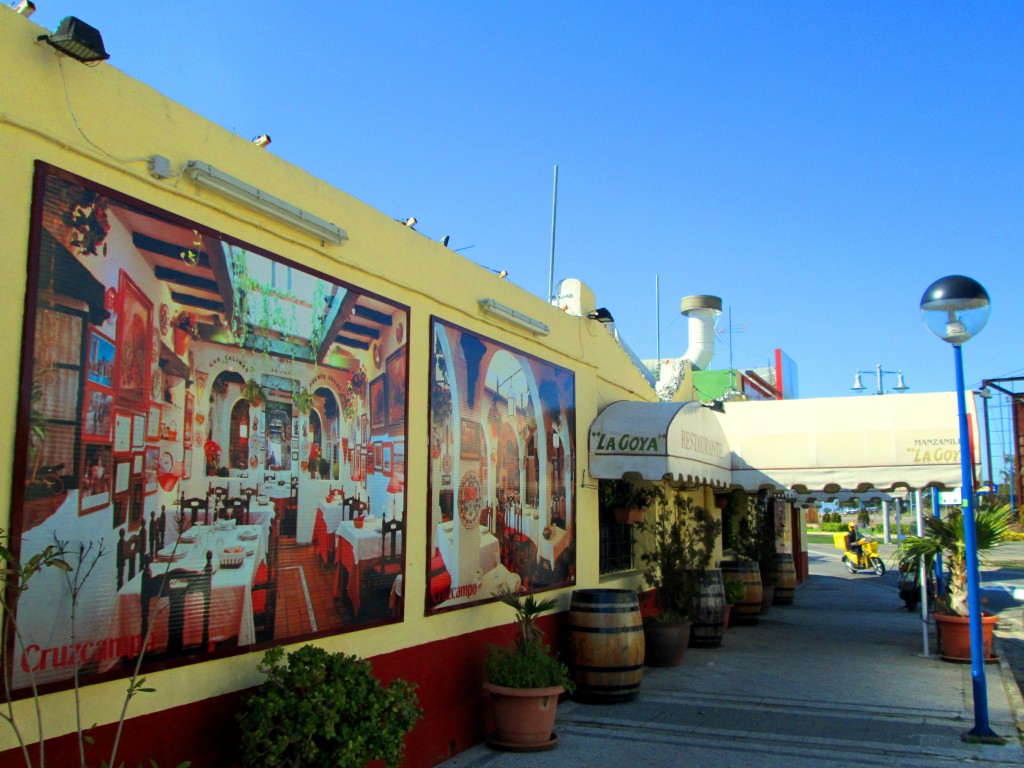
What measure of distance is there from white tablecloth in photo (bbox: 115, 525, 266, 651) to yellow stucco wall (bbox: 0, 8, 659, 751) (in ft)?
0.58

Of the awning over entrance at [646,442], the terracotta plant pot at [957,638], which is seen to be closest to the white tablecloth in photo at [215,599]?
the awning over entrance at [646,442]

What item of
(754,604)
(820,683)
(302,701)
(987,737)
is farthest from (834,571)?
(302,701)

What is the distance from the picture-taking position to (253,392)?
5.11m

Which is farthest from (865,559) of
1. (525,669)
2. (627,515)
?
(525,669)

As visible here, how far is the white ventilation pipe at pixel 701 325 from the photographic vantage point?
2117 centimetres

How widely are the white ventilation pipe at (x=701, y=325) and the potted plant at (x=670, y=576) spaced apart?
30.4ft

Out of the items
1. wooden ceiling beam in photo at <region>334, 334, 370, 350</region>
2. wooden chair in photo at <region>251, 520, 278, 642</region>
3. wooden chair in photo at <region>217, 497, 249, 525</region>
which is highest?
wooden ceiling beam in photo at <region>334, 334, 370, 350</region>

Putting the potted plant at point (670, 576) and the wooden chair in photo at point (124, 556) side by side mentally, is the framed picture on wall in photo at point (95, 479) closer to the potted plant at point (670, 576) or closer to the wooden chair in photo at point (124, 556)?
the wooden chair in photo at point (124, 556)

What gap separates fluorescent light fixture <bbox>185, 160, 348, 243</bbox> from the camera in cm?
486

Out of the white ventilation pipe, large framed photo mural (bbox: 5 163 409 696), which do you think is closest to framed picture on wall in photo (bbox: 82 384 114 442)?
large framed photo mural (bbox: 5 163 409 696)

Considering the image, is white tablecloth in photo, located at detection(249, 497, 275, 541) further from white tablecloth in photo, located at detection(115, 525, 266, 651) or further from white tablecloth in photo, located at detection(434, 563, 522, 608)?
white tablecloth in photo, located at detection(434, 563, 522, 608)

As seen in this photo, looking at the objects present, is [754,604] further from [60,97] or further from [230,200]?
[60,97]

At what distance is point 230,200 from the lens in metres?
5.11

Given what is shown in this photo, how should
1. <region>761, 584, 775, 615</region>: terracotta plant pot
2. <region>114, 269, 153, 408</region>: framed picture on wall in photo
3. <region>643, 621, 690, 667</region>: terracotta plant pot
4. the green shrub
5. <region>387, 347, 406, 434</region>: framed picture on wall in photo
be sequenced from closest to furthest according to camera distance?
<region>114, 269, 153, 408</region>: framed picture on wall in photo < <region>387, 347, 406, 434</region>: framed picture on wall in photo < the green shrub < <region>643, 621, 690, 667</region>: terracotta plant pot < <region>761, 584, 775, 615</region>: terracotta plant pot
